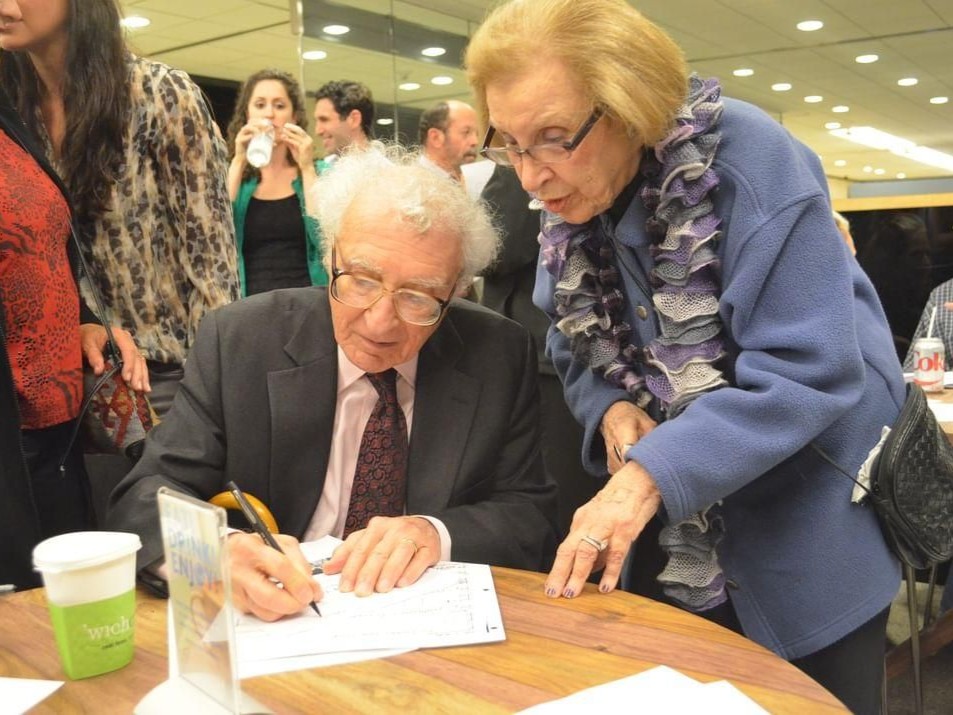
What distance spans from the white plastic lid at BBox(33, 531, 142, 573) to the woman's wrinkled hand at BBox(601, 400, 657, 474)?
748 mm

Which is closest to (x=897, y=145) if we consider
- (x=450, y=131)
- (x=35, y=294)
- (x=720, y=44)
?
(x=720, y=44)

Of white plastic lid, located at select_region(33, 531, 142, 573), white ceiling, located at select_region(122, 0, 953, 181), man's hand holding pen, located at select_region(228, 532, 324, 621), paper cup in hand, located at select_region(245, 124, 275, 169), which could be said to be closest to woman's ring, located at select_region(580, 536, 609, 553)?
man's hand holding pen, located at select_region(228, 532, 324, 621)

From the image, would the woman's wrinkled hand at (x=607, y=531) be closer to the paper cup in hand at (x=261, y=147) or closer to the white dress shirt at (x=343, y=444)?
the white dress shirt at (x=343, y=444)

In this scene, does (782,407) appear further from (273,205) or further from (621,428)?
(273,205)

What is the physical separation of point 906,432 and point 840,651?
0.35 m

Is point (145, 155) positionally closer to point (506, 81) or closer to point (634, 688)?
point (506, 81)

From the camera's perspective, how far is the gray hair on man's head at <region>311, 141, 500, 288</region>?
5.24 feet

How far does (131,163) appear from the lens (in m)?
2.03

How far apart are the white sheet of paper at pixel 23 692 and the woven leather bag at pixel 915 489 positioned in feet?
3.71

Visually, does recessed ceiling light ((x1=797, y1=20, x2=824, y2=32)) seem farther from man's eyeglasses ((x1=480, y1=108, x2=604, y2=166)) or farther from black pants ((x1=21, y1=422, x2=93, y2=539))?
black pants ((x1=21, y1=422, x2=93, y2=539))

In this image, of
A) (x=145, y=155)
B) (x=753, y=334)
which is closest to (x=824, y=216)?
(x=753, y=334)

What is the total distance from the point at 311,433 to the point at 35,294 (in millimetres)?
551

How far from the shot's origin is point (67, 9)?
1902mm

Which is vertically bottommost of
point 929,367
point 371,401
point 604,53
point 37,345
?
point 929,367
